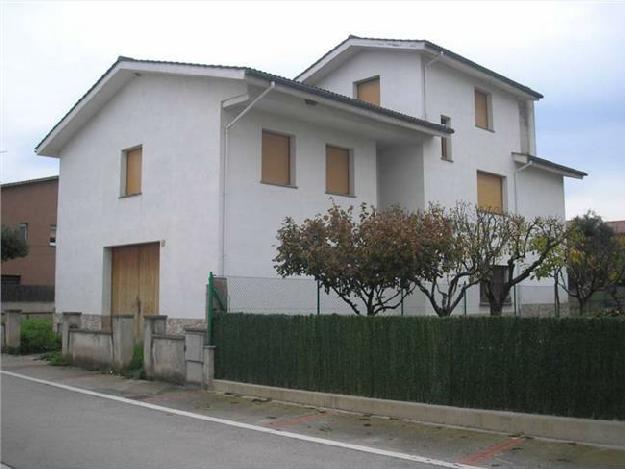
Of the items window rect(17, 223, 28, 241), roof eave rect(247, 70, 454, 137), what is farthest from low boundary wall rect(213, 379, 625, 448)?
window rect(17, 223, 28, 241)

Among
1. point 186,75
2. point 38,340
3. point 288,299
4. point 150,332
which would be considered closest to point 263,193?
point 288,299

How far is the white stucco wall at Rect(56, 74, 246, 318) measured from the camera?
607 inches

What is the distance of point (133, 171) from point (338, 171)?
219 inches

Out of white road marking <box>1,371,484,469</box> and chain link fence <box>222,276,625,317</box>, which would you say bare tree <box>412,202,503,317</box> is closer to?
chain link fence <box>222,276,625,317</box>

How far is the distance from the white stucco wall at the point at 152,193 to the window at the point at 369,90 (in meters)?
7.54

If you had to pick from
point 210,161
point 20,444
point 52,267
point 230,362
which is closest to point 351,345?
point 230,362

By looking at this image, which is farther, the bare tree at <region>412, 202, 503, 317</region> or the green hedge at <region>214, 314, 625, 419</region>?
the bare tree at <region>412, 202, 503, 317</region>

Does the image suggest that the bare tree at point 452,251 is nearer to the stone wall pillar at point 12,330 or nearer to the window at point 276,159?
the window at point 276,159

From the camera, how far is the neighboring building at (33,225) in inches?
1483

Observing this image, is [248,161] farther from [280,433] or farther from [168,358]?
[280,433]

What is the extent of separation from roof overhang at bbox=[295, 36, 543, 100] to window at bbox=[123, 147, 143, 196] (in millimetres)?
7905

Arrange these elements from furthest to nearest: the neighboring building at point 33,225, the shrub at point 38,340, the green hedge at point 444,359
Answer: the neighboring building at point 33,225 < the shrub at point 38,340 < the green hedge at point 444,359

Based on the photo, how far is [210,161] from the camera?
1530 centimetres

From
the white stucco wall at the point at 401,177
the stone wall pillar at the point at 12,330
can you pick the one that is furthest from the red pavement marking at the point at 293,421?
the stone wall pillar at the point at 12,330
